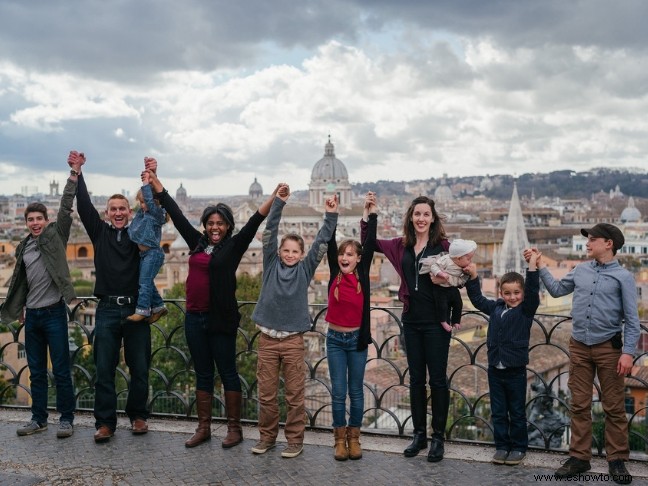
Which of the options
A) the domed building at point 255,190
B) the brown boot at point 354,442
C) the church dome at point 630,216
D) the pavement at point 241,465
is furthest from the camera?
the domed building at point 255,190

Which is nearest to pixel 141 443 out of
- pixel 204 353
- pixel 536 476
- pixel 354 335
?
pixel 204 353

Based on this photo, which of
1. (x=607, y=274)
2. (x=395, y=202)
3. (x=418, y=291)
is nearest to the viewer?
(x=607, y=274)

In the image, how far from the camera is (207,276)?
13.6ft

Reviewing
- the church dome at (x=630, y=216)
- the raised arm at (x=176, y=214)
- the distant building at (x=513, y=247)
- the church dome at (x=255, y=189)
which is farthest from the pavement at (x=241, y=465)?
the church dome at (x=255, y=189)

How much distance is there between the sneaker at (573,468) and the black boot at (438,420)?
1.95ft

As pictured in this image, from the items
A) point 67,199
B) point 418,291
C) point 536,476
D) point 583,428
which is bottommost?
point 536,476

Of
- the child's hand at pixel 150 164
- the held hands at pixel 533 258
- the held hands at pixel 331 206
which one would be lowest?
the held hands at pixel 533 258

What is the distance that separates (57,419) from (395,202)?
185 metres

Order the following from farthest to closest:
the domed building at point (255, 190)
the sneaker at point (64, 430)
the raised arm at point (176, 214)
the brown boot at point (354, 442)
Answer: the domed building at point (255, 190) → the sneaker at point (64, 430) → the raised arm at point (176, 214) → the brown boot at point (354, 442)

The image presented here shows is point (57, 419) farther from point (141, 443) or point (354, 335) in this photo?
point (354, 335)

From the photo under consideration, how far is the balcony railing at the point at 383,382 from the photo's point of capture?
4441 mm

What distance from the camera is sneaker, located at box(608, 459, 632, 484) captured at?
12.1ft

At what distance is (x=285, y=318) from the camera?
159 inches

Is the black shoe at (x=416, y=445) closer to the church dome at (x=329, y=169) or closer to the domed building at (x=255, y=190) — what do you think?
the church dome at (x=329, y=169)
